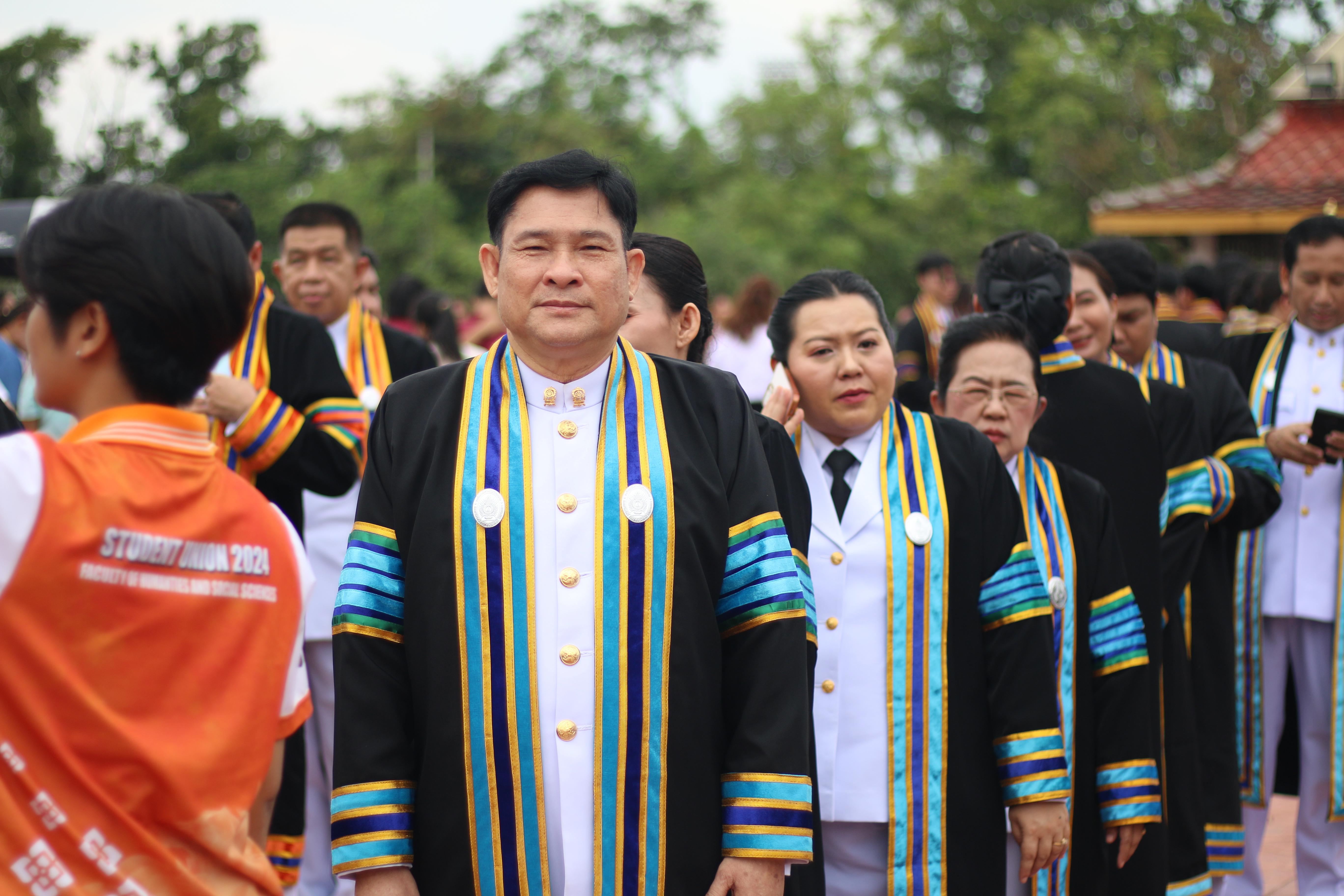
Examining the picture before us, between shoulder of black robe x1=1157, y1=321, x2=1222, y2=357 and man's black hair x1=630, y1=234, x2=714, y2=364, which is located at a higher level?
shoulder of black robe x1=1157, y1=321, x2=1222, y2=357

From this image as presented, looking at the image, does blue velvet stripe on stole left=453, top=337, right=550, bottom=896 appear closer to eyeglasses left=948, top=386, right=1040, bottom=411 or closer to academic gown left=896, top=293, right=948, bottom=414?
eyeglasses left=948, top=386, right=1040, bottom=411

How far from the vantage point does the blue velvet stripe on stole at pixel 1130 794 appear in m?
3.48

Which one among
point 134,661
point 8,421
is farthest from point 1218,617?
point 134,661

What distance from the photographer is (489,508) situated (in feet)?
8.14

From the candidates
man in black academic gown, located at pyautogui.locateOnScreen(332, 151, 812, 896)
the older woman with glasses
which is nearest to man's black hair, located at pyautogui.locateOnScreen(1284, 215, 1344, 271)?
the older woman with glasses

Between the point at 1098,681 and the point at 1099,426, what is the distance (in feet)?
2.80

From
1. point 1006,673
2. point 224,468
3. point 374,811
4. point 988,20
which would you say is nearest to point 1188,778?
point 1006,673

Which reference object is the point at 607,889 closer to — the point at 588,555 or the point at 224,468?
the point at 588,555

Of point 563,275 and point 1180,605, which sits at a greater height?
point 563,275

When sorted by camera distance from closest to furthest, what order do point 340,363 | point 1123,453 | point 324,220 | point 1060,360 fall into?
point 1123,453, point 1060,360, point 340,363, point 324,220

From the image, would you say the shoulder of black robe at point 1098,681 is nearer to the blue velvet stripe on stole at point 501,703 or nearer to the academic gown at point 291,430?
the blue velvet stripe on stole at point 501,703

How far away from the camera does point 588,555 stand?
248 centimetres

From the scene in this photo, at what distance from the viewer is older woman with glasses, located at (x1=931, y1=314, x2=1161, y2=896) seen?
3510 millimetres

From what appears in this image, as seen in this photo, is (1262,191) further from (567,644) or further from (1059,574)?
(567,644)
